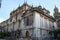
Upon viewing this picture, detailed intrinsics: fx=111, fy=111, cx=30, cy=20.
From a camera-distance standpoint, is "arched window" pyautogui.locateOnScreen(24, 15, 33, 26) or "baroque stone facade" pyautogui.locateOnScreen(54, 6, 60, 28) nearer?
"arched window" pyautogui.locateOnScreen(24, 15, 33, 26)

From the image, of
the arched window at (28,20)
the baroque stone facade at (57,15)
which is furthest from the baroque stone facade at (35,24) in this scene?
the baroque stone facade at (57,15)

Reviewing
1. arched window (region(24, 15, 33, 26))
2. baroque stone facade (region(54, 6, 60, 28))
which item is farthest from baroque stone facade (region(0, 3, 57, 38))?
baroque stone facade (region(54, 6, 60, 28))

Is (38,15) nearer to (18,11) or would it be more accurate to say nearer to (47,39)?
(47,39)

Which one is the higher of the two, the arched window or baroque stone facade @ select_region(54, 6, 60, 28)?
baroque stone facade @ select_region(54, 6, 60, 28)

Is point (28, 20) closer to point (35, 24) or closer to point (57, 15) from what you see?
point (35, 24)

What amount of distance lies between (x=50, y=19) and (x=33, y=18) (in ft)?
19.0

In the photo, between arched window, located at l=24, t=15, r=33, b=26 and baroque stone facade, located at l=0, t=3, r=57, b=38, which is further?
arched window, located at l=24, t=15, r=33, b=26

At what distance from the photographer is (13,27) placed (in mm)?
28047

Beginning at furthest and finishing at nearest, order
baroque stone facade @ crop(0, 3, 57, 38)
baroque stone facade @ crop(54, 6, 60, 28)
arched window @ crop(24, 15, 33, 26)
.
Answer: baroque stone facade @ crop(54, 6, 60, 28)
arched window @ crop(24, 15, 33, 26)
baroque stone facade @ crop(0, 3, 57, 38)

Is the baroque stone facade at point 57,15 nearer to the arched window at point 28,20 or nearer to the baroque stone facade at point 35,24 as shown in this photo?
the baroque stone facade at point 35,24

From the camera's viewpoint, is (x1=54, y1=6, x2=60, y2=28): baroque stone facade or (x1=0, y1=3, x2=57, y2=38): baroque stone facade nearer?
(x1=0, y1=3, x2=57, y2=38): baroque stone facade

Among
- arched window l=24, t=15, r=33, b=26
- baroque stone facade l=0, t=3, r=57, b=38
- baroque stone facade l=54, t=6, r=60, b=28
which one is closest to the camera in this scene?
baroque stone facade l=0, t=3, r=57, b=38

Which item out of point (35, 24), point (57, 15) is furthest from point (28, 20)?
point (57, 15)

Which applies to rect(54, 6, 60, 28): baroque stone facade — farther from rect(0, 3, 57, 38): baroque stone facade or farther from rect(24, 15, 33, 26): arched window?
rect(24, 15, 33, 26): arched window
